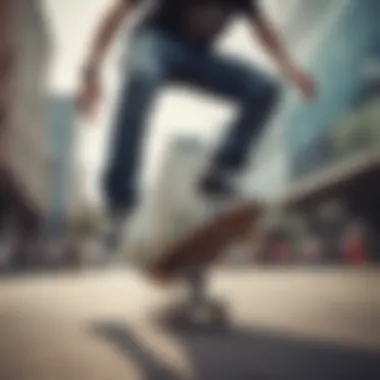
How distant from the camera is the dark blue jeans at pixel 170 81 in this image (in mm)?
1419

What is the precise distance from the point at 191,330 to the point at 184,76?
45 cm

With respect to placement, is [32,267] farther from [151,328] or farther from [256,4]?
[256,4]

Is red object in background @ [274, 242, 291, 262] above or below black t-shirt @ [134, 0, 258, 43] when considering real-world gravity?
below

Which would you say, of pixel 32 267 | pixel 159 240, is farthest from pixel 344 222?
pixel 32 267

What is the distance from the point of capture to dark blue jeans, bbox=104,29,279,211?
142 cm

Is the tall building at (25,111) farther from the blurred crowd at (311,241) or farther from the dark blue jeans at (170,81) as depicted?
the blurred crowd at (311,241)

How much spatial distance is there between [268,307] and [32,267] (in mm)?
415

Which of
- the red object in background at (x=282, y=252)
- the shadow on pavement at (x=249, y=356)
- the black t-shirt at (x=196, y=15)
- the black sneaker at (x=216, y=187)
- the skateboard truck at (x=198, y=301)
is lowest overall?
the shadow on pavement at (x=249, y=356)

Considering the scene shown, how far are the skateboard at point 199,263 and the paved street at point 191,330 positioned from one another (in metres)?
0.02

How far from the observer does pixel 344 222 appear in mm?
1431

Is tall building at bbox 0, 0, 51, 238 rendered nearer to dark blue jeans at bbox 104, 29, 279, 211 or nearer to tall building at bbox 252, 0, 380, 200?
dark blue jeans at bbox 104, 29, 279, 211

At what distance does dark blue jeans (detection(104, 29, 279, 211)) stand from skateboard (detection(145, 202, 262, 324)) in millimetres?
107

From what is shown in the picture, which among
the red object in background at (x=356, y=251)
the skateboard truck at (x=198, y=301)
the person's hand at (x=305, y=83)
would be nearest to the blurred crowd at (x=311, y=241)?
the red object in background at (x=356, y=251)

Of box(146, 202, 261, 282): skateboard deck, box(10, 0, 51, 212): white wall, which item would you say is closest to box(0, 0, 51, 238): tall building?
box(10, 0, 51, 212): white wall
